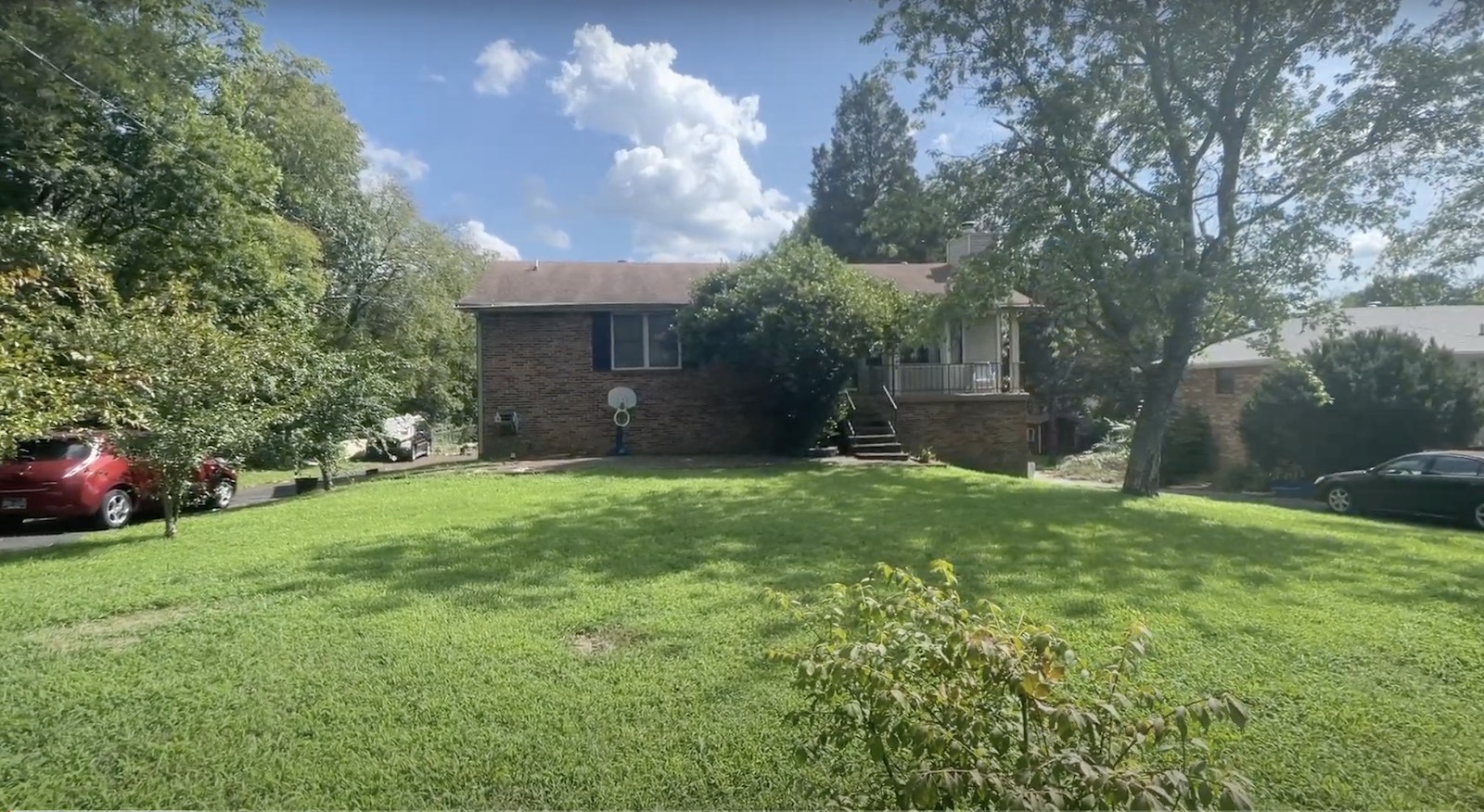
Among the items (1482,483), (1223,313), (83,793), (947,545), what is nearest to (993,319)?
(1223,313)

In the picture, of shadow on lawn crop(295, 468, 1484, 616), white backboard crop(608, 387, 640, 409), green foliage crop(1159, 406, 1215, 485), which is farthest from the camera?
green foliage crop(1159, 406, 1215, 485)

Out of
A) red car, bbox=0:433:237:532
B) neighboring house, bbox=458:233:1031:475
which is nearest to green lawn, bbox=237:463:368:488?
Answer: neighboring house, bbox=458:233:1031:475

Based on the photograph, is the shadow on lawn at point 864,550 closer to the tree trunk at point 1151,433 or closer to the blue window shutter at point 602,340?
the tree trunk at point 1151,433

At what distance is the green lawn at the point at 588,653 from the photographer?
3.14 m

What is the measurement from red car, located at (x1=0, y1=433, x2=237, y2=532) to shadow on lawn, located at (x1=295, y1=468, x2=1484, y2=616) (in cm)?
542

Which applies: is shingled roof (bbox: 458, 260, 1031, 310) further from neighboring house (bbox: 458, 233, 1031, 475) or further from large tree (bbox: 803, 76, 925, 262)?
large tree (bbox: 803, 76, 925, 262)

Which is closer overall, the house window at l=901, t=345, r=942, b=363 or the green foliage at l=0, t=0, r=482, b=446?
the green foliage at l=0, t=0, r=482, b=446

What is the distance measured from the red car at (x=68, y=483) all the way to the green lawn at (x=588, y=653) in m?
2.48

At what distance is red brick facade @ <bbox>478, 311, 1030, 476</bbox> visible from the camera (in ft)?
60.4

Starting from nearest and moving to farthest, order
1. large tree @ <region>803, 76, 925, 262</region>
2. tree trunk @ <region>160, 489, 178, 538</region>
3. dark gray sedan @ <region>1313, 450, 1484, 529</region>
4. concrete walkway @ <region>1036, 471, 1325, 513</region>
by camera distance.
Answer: tree trunk @ <region>160, 489, 178, 538</region> < dark gray sedan @ <region>1313, 450, 1484, 529</region> < concrete walkway @ <region>1036, 471, 1325, 513</region> < large tree @ <region>803, 76, 925, 262</region>

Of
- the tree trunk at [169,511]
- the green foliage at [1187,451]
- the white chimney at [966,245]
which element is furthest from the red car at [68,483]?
the green foliage at [1187,451]

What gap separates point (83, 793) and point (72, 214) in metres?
16.6

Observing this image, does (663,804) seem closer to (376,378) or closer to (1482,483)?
(376,378)

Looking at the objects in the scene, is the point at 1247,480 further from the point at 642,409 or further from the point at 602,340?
the point at 602,340
